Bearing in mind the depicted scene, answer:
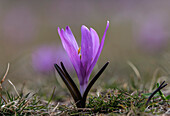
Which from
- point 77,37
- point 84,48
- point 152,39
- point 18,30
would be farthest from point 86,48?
point 18,30

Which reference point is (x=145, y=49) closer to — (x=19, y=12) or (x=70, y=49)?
(x=70, y=49)

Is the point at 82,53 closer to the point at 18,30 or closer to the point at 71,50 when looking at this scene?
the point at 71,50

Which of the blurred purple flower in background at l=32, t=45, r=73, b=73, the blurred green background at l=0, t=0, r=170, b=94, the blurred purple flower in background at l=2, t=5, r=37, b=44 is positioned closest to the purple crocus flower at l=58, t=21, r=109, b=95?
the blurred green background at l=0, t=0, r=170, b=94

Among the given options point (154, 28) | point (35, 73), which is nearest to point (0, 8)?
point (154, 28)

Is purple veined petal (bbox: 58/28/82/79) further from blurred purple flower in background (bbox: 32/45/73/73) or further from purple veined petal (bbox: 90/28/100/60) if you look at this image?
blurred purple flower in background (bbox: 32/45/73/73)

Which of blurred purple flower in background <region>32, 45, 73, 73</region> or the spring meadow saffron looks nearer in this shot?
the spring meadow saffron

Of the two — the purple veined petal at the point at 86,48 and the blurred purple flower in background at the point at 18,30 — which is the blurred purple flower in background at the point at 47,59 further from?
the blurred purple flower in background at the point at 18,30
